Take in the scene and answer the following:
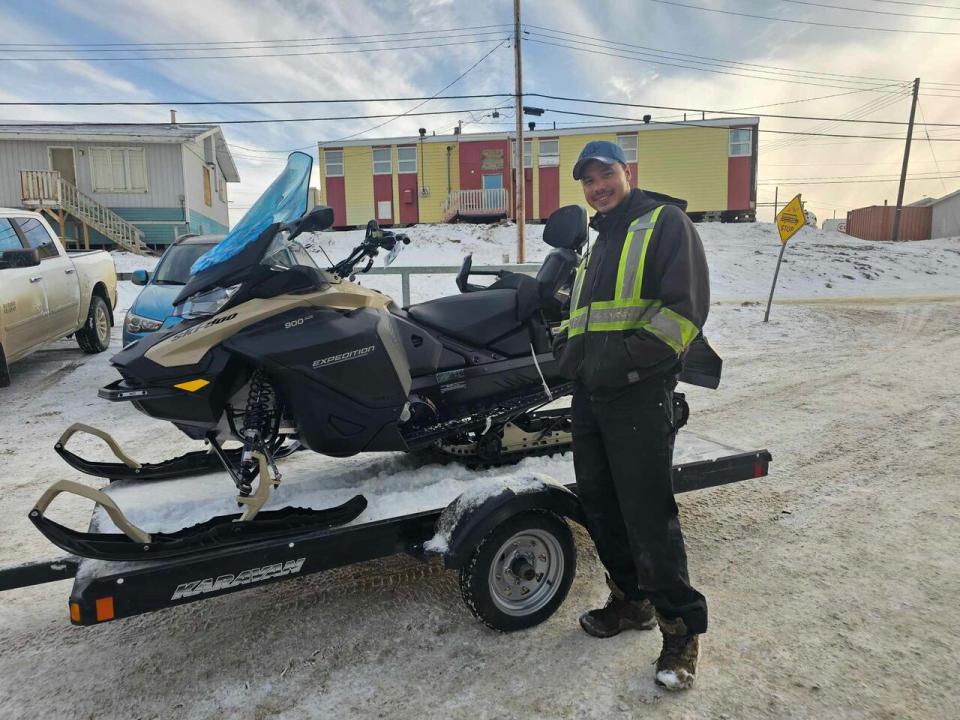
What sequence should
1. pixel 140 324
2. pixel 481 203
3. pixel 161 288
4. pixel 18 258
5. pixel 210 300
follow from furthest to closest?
pixel 481 203 < pixel 161 288 < pixel 140 324 < pixel 18 258 < pixel 210 300

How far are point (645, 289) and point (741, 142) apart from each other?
97.8 ft

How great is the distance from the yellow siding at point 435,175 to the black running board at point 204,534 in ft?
89.4

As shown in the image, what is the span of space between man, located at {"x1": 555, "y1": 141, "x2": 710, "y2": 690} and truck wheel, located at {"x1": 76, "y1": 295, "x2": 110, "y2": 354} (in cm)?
855

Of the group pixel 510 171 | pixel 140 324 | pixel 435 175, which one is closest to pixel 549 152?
pixel 510 171

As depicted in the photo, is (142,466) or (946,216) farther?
(946,216)

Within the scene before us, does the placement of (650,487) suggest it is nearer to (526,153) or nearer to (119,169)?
(119,169)

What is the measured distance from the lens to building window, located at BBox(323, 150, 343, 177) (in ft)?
96.5

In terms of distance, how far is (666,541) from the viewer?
8.14ft

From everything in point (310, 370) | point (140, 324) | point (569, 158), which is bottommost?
point (140, 324)

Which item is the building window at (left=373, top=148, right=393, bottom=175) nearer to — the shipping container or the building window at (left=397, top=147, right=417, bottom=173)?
the building window at (left=397, top=147, right=417, bottom=173)

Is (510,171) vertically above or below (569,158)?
below

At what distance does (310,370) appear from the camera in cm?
287

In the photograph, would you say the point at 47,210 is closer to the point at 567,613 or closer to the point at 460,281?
the point at 460,281

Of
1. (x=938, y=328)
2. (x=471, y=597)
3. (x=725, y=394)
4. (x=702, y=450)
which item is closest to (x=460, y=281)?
(x=702, y=450)
